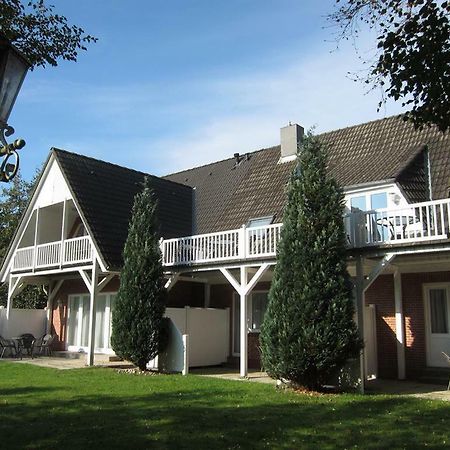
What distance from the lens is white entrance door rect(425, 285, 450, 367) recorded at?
14.3m

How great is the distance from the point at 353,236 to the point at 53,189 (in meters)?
12.3

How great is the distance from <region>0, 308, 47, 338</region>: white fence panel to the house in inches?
21.9

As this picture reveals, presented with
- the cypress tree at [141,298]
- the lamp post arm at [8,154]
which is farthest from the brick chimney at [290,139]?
the lamp post arm at [8,154]

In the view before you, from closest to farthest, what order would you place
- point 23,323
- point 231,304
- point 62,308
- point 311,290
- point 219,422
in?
point 219,422 → point 311,290 → point 231,304 → point 23,323 → point 62,308

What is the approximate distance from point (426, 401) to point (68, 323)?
1622cm

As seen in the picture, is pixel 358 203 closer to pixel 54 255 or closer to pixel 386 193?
pixel 386 193

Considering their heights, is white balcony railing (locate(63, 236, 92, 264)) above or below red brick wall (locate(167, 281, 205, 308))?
above

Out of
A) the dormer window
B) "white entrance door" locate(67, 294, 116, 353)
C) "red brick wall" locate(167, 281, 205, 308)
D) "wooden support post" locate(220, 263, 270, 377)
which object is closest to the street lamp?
"wooden support post" locate(220, 263, 270, 377)

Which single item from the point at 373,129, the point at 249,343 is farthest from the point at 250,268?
the point at 373,129

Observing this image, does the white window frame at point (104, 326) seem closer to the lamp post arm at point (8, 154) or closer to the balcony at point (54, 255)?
the balcony at point (54, 255)

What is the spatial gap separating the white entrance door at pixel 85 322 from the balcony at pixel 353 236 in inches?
204

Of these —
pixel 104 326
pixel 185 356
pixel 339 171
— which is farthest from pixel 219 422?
pixel 104 326

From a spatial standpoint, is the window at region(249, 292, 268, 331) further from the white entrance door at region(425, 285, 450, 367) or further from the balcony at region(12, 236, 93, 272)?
the balcony at region(12, 236, 93, 272)

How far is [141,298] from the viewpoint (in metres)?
15.6
